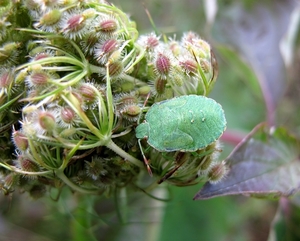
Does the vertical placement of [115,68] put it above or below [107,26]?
below

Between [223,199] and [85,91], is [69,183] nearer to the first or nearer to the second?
[85,91]

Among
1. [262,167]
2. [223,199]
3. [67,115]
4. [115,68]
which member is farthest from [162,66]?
[223,199]

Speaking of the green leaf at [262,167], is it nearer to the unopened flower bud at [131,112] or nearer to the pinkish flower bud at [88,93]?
the unopened flower bud at [131,112]

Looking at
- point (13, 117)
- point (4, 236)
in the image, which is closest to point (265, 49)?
point (13, 117)

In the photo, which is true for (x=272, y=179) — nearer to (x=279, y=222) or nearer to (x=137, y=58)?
(x=279, y=222)

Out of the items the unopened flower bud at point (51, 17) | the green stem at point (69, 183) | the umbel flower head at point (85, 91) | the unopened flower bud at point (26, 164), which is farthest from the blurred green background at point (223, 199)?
the unopened flower bud at point (51, 17)

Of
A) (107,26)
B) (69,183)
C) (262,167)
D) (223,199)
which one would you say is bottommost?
(223,199)

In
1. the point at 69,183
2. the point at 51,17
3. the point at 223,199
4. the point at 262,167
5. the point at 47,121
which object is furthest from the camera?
the point at 223,199

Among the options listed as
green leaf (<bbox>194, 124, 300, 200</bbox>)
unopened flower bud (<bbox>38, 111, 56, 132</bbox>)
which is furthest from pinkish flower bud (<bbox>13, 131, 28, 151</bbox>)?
green leaf (<bbox>194, 124, 300, 200</bbox>)
